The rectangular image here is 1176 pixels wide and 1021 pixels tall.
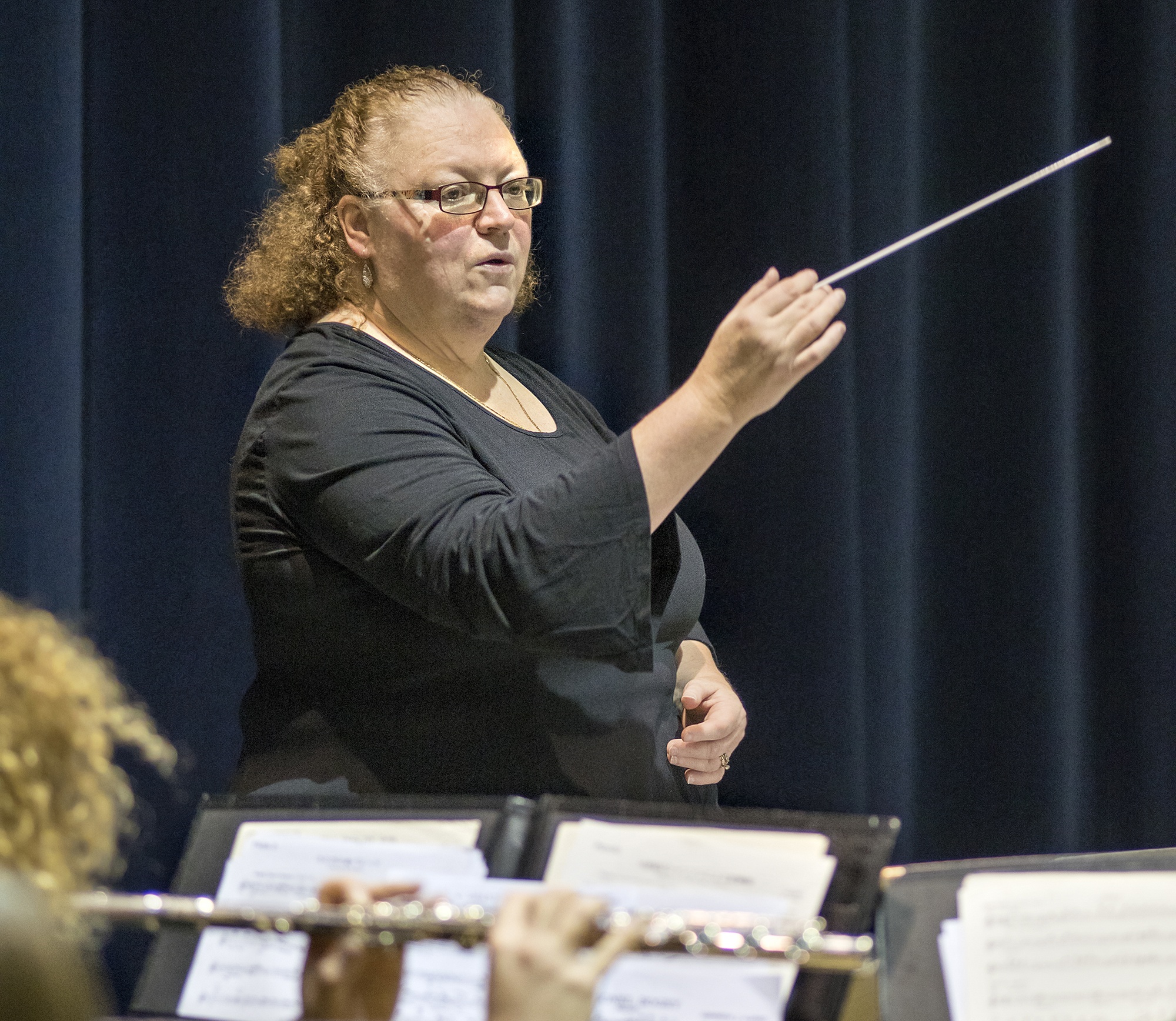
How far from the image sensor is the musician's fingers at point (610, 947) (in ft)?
2.31

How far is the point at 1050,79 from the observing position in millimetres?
1949

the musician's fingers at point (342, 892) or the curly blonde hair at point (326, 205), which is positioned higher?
the curly blonde hair at point (326, 205)

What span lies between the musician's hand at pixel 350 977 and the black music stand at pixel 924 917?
30 cm

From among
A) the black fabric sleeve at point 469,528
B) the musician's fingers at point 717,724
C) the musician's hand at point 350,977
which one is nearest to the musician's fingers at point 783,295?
the black fabric sleeve at point 469,528

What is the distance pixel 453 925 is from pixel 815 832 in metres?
0.25

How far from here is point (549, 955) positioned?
2.34ft

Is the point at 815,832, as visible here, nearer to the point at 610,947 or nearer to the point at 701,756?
the point at 610,947

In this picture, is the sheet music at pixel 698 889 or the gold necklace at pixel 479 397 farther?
the gold necklace at pixel 479 397

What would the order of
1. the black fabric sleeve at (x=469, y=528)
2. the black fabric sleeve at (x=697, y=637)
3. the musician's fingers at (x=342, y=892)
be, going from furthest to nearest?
the black fabric sleeve at (x=697, y=637) < the black fabric sleeve at (x=469, y=528) < the musician's fingers at (x=342, y=892)

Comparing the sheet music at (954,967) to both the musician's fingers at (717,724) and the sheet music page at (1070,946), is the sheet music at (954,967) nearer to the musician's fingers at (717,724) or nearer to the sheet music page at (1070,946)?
the sheet music page at (1070,946)

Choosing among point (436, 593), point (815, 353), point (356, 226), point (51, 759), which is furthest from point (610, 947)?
point (356, 226)

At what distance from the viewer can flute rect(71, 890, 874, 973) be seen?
0.76 meters

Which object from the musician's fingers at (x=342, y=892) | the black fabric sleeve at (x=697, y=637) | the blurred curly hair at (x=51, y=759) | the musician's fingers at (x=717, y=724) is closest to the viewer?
the blurred curly hair at (x=51, y=759)

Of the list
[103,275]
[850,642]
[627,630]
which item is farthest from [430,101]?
[850,642]
